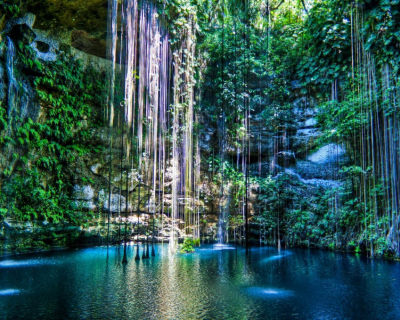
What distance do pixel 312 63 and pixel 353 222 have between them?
481 centimetres

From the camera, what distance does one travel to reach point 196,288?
12.5 ft

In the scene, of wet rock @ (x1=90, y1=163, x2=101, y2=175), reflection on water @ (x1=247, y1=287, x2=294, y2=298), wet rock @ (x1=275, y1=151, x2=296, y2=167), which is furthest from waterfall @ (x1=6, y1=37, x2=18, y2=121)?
wet rock @ (x1=275, y1=151, x2=296, y2=167)

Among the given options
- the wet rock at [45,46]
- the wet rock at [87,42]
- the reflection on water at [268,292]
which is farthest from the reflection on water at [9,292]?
the wet rock at [87,42]

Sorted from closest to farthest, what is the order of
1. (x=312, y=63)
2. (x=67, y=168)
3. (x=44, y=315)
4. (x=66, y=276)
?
(x=44, y=315) < (x=66, y=276) < (x=67, y=168) < (x=312, y=63)

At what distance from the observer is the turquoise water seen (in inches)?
115

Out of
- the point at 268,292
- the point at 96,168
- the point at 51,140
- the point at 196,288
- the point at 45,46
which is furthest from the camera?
the point at 96,168

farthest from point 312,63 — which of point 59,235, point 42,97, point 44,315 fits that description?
point 44,315

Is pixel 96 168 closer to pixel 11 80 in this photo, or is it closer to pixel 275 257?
pixel 11 80

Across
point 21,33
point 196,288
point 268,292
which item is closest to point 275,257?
point 268,292

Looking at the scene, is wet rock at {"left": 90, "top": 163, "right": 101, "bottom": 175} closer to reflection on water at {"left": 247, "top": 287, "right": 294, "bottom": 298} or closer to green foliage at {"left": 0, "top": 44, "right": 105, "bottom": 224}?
green foliage at {"left": 0, "top": 44, "right": 105, "bottom": 224}

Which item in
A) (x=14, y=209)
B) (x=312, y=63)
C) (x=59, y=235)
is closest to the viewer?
(x=14, y=209)

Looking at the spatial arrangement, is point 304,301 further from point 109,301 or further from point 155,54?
point 155,54

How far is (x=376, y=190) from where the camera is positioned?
6684 millimetres

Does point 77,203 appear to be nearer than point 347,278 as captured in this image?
No
